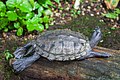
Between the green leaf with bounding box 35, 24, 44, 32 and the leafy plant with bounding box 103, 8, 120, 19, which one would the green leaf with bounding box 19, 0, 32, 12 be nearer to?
the green leaf with bounding box 35, 24, 44, 32

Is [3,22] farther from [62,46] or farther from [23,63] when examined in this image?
[62,46]

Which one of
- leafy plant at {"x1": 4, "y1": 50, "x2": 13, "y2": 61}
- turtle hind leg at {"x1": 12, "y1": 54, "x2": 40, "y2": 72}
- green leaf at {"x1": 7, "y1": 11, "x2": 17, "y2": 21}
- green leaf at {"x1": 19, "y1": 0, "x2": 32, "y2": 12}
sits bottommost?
leafy plant at {"x1": 4, "y1": 50, "x2": 13, "y2": 61}

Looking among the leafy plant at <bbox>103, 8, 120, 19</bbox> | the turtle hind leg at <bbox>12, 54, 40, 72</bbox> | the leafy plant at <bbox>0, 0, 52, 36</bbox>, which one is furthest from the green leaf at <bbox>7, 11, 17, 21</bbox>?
the leafy plant at <bbox>103, 8, 120, 19</bbox>

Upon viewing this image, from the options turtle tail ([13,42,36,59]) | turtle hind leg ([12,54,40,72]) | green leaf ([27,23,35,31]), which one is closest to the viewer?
turtle hind leg ([12,54,40,72])

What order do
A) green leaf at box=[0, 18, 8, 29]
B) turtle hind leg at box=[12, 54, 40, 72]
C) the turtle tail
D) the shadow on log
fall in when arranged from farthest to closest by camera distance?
1. green leaf at box=[0, 18, 8, 29]
2. the turtle tail
3. turtle hind leg at box=[12, 54, 40, 72]
4. the shadow on log

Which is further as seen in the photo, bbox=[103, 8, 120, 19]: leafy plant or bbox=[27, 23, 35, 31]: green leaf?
bbox=[103, 8, 120, 19]: leafy plant

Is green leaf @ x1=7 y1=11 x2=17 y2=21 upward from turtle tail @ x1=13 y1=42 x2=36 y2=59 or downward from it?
upward

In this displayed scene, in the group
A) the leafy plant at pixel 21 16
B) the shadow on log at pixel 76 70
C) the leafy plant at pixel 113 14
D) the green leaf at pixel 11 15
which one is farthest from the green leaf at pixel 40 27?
the leafy plant at pixel 113 14

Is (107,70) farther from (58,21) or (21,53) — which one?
(58,21)
